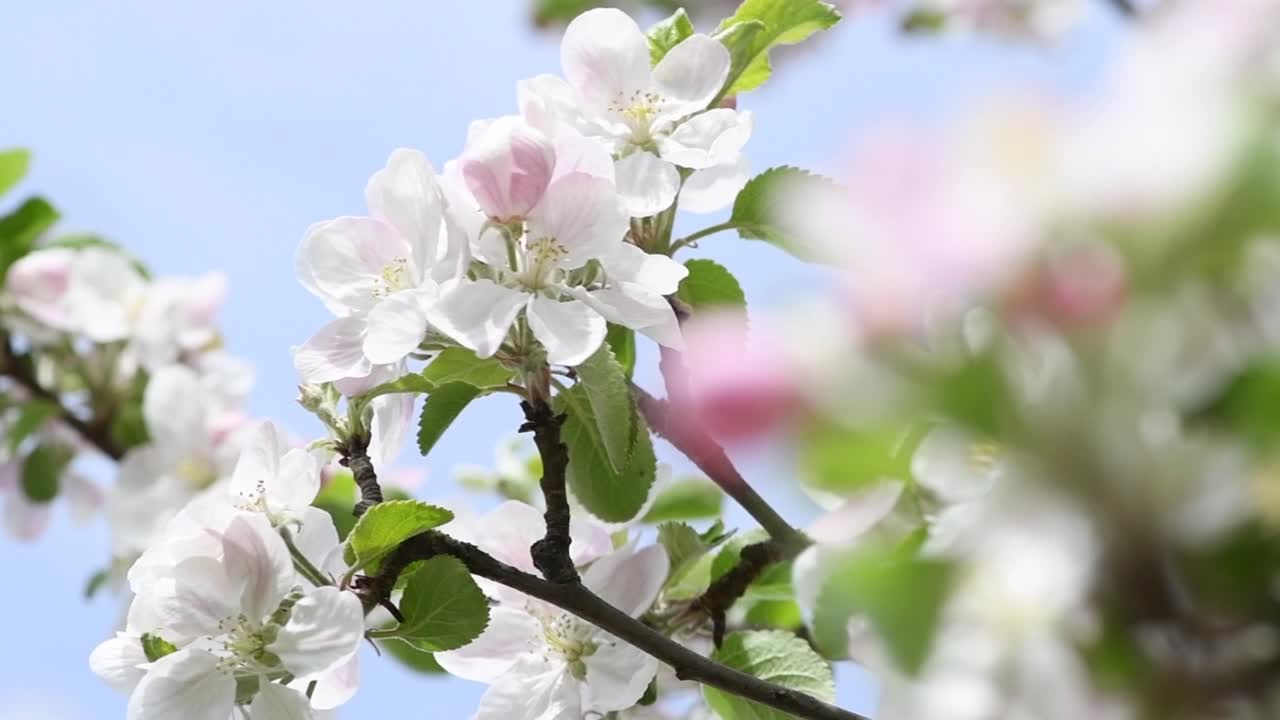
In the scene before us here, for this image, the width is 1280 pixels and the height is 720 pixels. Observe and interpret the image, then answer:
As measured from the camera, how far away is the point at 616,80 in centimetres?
84

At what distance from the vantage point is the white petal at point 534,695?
780 mm

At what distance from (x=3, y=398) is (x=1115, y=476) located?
174 centimetres

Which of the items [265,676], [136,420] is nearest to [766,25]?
[265,676]

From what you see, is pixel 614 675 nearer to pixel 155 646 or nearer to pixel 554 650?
pixel 554 650

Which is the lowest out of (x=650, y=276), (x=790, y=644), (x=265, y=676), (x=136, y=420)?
(x=136, y=420)

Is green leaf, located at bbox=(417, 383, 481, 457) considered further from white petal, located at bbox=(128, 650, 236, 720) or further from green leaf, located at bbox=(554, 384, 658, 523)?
white petal, located at bbox=(128, 650, 236, 720)

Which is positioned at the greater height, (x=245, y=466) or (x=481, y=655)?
(x=245, y=466)

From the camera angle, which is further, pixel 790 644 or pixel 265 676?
pixel 790 644

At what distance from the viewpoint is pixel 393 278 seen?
0.76 metres

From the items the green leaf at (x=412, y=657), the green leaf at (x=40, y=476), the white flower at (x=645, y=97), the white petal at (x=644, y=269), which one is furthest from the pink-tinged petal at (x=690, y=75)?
the green leaf at (x=40, y=476)

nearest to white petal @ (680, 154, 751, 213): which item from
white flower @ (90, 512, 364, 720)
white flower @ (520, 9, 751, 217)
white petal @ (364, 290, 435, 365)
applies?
white flower @ (520, 9, 751, 217)

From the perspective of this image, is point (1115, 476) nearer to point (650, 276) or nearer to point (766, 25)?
point (650, 276)

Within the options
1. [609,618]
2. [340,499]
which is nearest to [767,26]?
[609,618]

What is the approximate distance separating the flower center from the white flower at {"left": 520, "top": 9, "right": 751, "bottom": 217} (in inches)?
5.3
